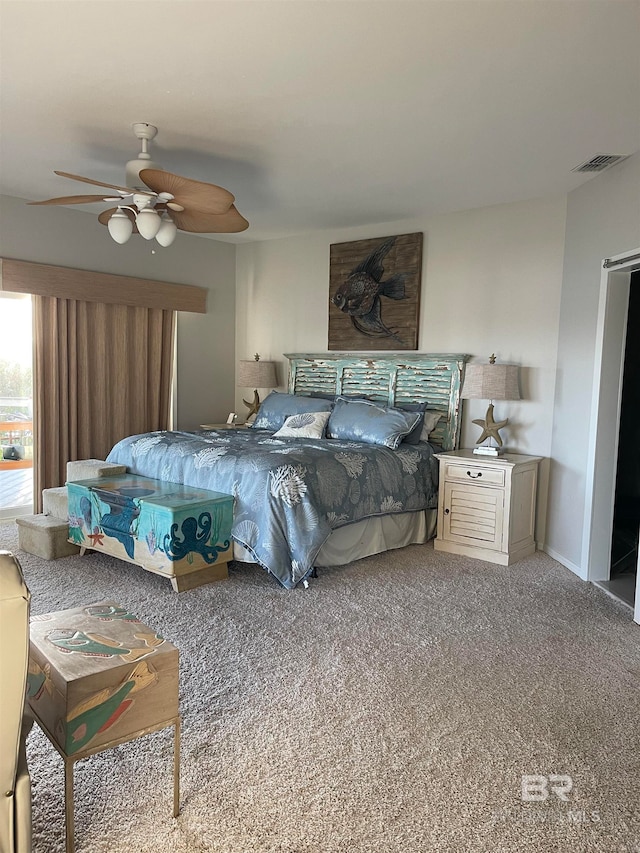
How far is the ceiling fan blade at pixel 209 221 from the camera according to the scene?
11.3ft

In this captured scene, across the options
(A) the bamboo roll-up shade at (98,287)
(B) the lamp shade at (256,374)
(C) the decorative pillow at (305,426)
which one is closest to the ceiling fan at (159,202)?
(A) the bamboo roll-up shade at (98,287)

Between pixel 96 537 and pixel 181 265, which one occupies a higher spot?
pixel 181 265

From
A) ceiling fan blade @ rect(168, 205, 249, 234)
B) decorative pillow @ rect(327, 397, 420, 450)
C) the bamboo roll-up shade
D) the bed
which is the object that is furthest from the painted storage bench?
the bamboo roll-up shade

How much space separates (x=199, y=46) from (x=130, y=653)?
2263mm

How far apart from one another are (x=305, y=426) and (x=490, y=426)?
141 centimetres

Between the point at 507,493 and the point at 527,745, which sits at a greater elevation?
the point at 507,493

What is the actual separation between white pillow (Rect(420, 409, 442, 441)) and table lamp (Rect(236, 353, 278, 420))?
72.9 inches

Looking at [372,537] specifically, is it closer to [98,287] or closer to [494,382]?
[494,382]

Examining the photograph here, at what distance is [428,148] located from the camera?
358cm

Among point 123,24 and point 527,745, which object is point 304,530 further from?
point 123,24

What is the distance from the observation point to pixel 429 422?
491cm

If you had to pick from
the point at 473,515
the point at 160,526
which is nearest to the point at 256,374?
the point at 473,515

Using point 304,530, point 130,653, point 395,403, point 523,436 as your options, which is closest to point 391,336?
point 395,403

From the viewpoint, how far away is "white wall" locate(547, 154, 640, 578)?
3725 mm
